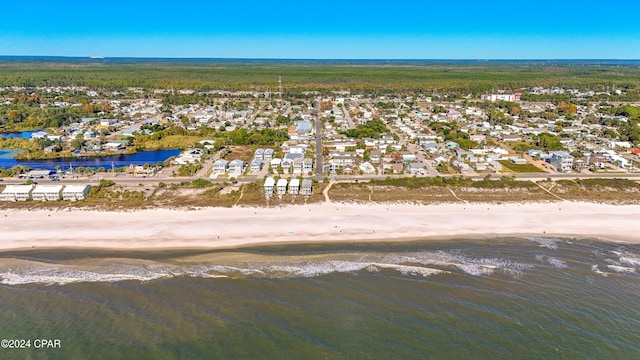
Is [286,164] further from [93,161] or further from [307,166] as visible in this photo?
[93,161]

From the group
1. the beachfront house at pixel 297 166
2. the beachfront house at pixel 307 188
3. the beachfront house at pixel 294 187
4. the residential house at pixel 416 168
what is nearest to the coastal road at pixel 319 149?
the beachfront house at pixel 297 166

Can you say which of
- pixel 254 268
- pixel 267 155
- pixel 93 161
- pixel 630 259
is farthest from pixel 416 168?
pixel 93 161

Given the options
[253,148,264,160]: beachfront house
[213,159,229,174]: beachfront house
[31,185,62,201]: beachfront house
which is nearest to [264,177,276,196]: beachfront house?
[213,159,229,174]: beachfront house

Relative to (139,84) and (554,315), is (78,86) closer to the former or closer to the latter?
(139,84)

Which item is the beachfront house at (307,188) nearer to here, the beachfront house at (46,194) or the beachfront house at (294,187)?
the beachfront house at (294,187)

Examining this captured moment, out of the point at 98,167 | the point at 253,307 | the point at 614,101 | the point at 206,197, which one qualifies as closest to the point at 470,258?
the point at 253,307
